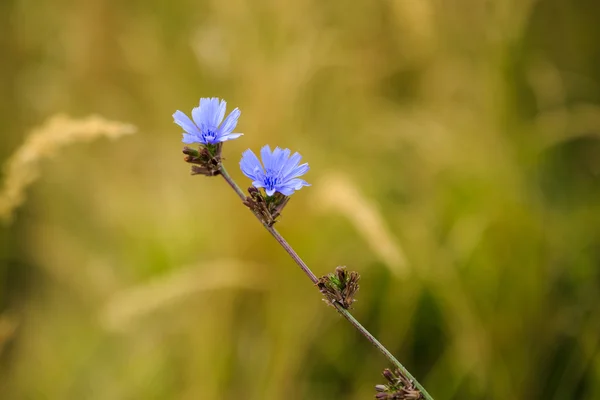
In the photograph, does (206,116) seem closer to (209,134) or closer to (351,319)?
(209,134)

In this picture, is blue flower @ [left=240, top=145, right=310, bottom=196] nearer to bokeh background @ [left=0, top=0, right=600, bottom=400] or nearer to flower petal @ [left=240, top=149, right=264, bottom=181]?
flower petal @ [left=240, top=149, right=264, bottom=181]

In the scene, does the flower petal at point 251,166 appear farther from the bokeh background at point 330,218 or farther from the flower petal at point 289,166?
the bokeh background at point 330,218

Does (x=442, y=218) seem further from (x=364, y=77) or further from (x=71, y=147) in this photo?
(x=71, y=147)

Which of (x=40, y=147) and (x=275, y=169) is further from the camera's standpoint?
(x=40, y=147)

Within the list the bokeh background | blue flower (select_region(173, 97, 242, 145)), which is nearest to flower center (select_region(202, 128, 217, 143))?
blue flower (select_region(173, 97, 242, 145))

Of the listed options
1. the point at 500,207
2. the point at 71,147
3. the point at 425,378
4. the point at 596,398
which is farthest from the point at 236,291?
the point at 71,147

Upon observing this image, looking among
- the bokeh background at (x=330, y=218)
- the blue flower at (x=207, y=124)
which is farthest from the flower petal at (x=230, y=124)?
the bokeh background at (x=330, y=218)

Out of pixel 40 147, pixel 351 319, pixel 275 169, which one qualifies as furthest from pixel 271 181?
pixel 40 147
